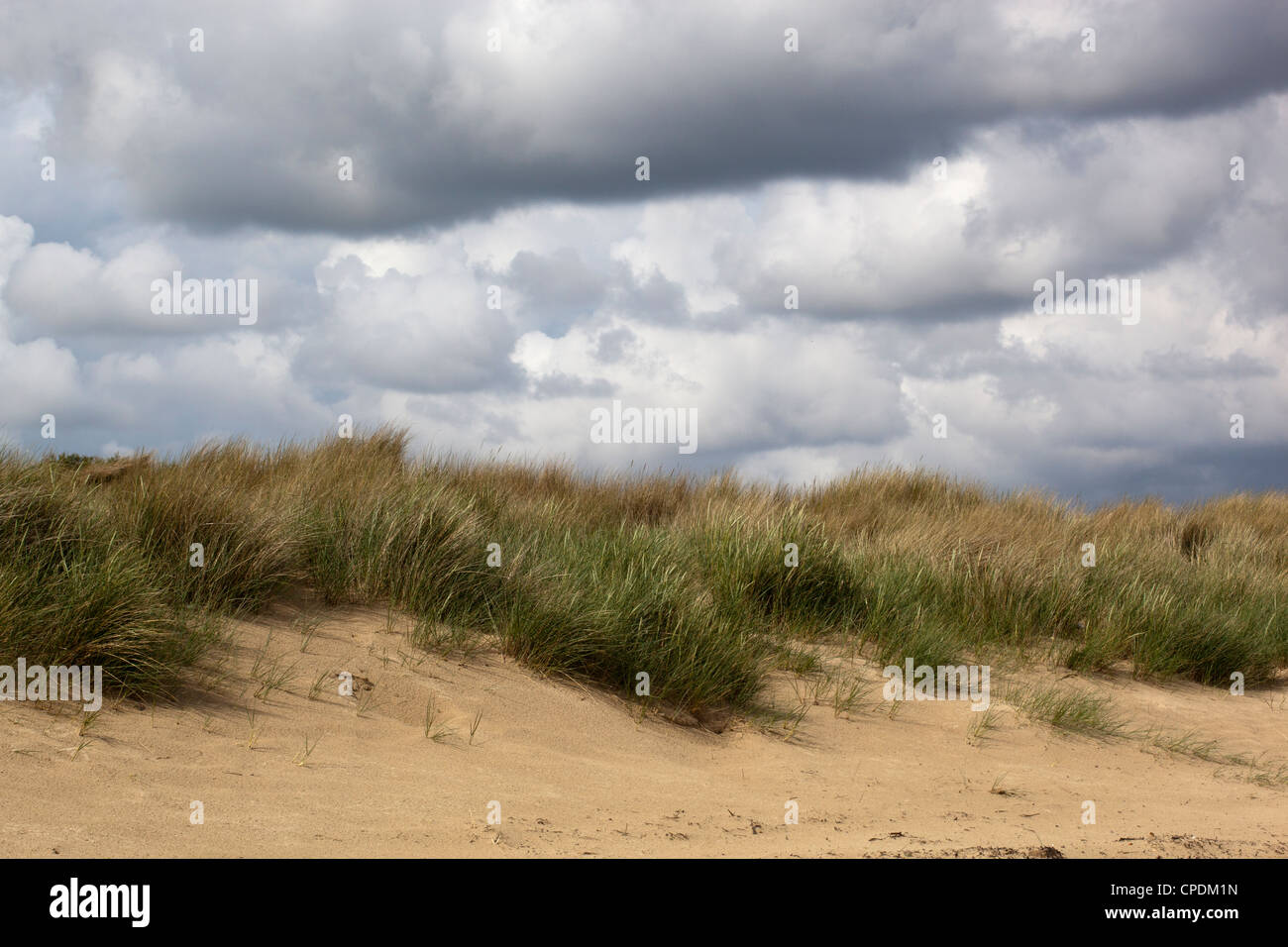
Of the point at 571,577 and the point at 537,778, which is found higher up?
the point at 571,577

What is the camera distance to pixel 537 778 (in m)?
5.55

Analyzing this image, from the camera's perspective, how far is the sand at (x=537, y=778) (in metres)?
4.53

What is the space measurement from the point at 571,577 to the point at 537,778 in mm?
2107

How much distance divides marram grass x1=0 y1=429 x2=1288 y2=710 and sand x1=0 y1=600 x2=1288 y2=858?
319 mm

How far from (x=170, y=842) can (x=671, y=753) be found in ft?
9.45

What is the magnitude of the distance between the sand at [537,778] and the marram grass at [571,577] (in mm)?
319

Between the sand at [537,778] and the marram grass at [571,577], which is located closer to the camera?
the sand at [537,778]

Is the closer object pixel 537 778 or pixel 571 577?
pixel 537 778

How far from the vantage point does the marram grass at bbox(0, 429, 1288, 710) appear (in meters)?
6.04

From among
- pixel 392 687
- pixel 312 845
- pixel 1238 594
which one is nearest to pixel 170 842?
pixel 312 845

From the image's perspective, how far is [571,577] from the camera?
24.5ft

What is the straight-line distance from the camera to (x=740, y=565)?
8484mm

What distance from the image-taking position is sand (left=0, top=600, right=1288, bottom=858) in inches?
178

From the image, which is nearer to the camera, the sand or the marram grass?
the sand
